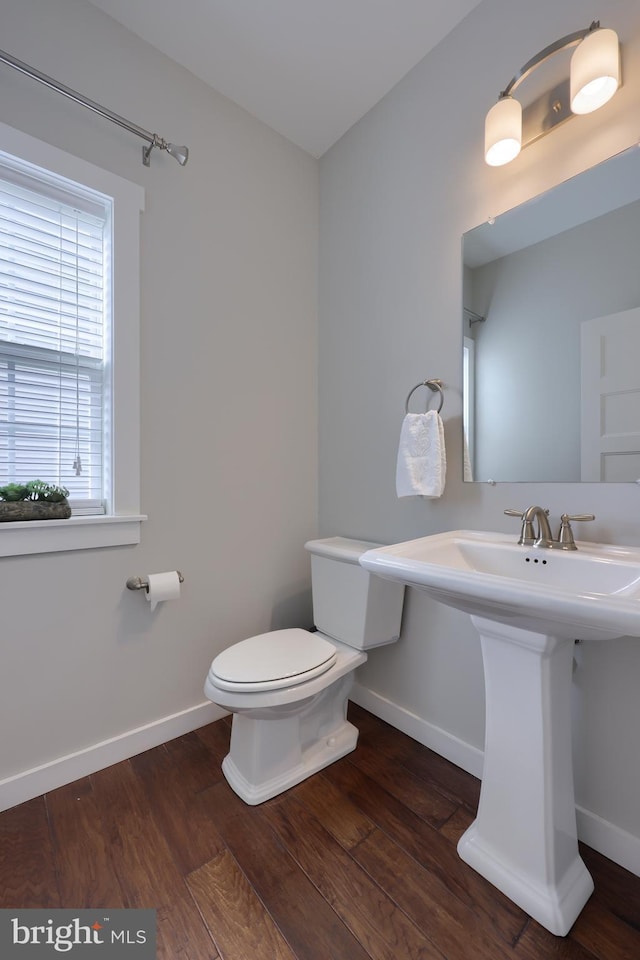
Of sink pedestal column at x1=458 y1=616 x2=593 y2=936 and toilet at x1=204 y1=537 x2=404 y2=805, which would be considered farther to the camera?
toilet at x1=204 y1=537 x2=404 y2=805

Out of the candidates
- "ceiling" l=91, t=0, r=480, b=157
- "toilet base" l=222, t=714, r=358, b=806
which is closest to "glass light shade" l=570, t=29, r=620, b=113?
"ceiling" l=91, t=0, r=480, b=157

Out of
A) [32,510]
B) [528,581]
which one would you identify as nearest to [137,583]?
[32,510]

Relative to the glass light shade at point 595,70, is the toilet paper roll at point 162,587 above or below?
below

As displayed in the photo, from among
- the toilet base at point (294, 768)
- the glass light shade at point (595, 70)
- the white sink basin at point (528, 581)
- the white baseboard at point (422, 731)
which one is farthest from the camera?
the white baseboard at point (422, 731)

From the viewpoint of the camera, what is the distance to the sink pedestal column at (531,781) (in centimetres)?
98

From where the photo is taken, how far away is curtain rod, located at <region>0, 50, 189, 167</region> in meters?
1.22

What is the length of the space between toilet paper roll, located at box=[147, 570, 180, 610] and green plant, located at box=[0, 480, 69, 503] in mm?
404

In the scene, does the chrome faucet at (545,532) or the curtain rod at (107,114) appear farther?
the curtain rod at (107,114)

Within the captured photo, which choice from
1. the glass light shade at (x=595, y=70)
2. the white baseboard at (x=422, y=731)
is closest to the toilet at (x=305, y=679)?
the white baseboard at (x=422, y=731)

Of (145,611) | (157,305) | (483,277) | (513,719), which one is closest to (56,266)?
(157,305)

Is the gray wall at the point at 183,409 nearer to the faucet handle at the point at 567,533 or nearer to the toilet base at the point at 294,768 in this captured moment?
the toilet base at the point at 294,768

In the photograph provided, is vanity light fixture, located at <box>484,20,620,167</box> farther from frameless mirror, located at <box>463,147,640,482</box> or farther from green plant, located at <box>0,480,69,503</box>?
green plant, located at <box>0,480,69,503</box>

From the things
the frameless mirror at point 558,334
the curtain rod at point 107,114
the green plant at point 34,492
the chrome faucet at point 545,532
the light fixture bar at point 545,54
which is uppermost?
the curtain rod at point 107,114

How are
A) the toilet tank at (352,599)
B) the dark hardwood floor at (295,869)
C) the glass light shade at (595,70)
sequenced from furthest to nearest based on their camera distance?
the toilet tank at (352,599), the glass light shade at (595,70), the dark hardwood floor at (295,869)
